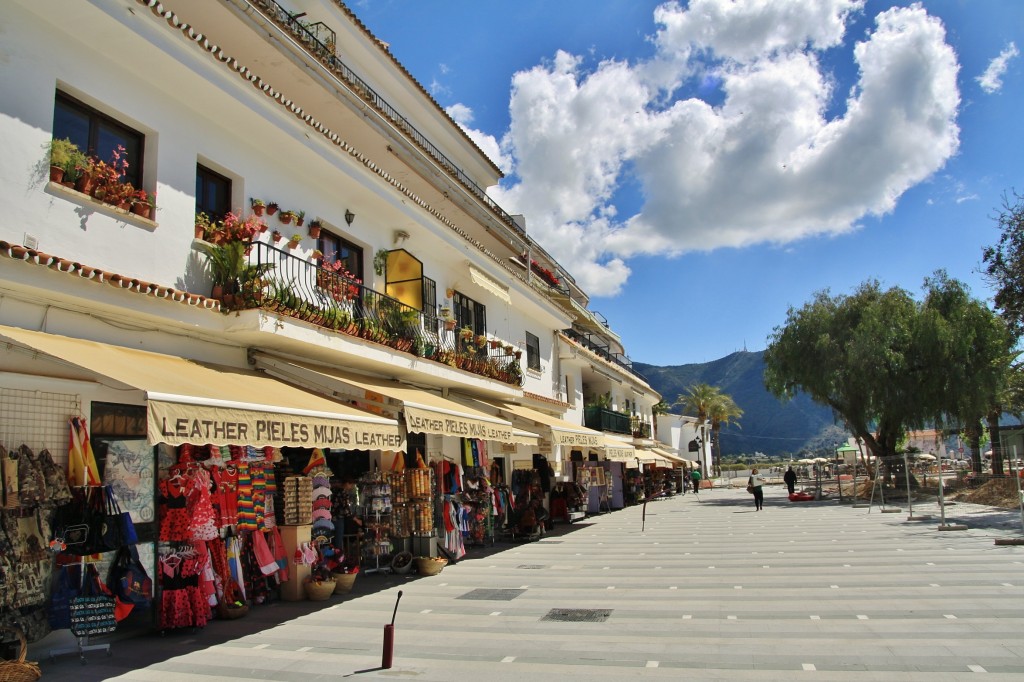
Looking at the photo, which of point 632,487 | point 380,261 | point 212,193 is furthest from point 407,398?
point 632,487

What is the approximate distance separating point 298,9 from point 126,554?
13.6 m

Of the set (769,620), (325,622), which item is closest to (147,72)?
(325,622)

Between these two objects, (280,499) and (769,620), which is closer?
(769,620)

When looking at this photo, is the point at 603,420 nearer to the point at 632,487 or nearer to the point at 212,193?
the point at 632,487

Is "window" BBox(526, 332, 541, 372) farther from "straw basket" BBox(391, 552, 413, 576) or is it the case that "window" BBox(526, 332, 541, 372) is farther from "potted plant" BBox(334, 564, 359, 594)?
"potted plant" BBox(334, 564, 359, 594)

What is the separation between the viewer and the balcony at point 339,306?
390 inches

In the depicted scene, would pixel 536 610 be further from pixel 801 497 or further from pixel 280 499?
pixel 801 497

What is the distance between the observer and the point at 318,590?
10.4m

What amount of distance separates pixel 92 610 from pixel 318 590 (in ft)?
11.7

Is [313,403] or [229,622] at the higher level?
[313,403]

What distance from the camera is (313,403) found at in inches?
376

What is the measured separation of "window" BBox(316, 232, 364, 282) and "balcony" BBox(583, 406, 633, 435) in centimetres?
1866

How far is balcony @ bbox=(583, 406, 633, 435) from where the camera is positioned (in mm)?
31406

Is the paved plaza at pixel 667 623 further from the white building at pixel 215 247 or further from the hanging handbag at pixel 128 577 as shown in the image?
the white building at pixel 215 247
